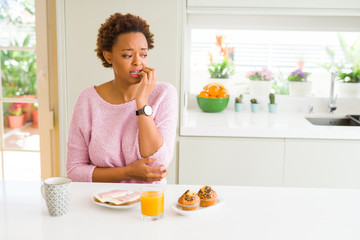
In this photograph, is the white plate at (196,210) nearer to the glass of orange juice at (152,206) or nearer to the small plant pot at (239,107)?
the glass of orange juice at (152,206)

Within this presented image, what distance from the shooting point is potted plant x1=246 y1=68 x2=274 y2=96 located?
11.0ft

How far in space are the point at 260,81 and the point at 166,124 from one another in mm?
1674

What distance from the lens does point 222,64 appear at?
3379 mm

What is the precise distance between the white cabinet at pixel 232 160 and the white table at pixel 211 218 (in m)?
1.07

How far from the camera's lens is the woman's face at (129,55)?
6.07ft

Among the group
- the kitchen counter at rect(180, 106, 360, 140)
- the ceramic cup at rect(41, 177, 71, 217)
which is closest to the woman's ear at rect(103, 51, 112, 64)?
the ceramic cup at rect(41, 177, 71, 217)

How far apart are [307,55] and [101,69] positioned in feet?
5.49

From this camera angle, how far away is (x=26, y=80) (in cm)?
298

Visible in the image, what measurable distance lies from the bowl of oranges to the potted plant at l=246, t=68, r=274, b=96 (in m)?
0.34

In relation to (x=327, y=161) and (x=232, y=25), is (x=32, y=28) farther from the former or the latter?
(x=327, y=161)

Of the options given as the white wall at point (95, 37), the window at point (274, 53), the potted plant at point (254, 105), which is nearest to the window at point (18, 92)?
the white wall at point (95, 37)

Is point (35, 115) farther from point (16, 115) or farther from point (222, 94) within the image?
point (222, 94)

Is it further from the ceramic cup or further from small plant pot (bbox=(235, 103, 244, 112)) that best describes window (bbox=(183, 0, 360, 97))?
the ceramic cup

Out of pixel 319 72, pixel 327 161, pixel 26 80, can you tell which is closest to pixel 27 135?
pixel 26 80
